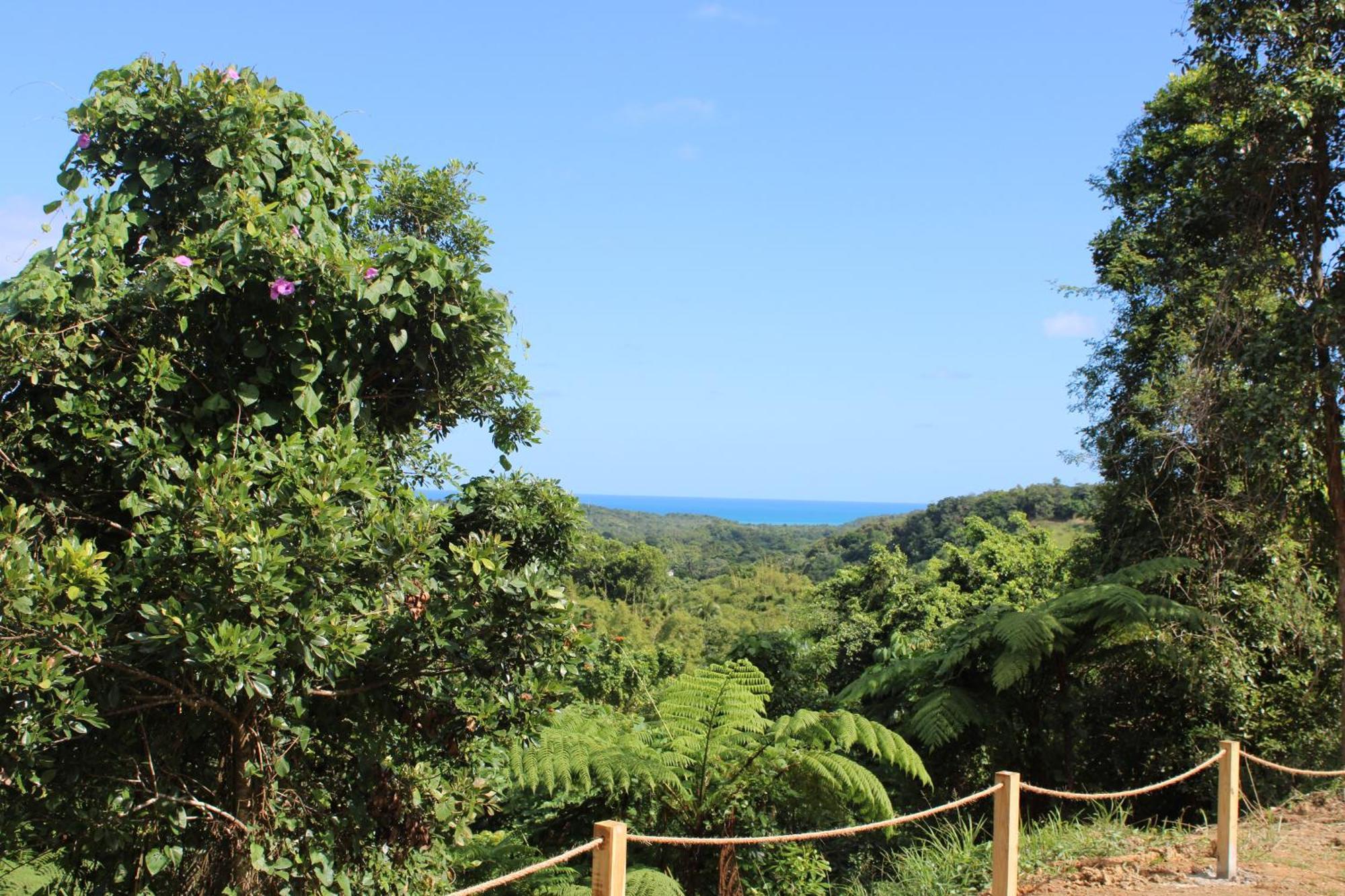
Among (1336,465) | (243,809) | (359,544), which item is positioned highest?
(1336,465)

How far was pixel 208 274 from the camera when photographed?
10.6ft

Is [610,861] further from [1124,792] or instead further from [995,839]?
[1124,792]

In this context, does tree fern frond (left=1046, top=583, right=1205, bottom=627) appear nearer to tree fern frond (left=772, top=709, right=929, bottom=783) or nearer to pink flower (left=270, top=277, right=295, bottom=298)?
tree fern frond (left=772, top=709, right=929, bottom=783)

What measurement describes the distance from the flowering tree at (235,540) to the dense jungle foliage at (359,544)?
0.01m

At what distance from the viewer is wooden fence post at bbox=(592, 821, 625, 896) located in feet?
10.4

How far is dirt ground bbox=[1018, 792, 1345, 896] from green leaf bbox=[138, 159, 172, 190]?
520 cm

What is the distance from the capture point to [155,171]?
11.5 ft

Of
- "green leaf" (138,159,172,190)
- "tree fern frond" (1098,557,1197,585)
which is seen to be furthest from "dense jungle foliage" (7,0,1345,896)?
"tree fern frond" (1098,557,1197,585)

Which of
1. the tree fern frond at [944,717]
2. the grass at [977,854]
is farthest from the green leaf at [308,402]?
the tree fern frond at [944,717]

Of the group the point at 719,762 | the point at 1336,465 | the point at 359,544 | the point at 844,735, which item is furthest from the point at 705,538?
the point at 359,544

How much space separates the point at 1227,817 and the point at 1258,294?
13.8 ft

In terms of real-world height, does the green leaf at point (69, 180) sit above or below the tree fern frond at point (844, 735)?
above

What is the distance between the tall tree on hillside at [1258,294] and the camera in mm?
6871

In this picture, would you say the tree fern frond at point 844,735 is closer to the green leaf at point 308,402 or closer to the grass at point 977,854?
the grass at point 977,854
